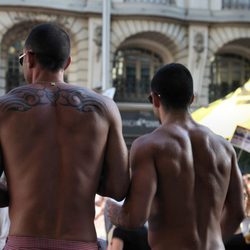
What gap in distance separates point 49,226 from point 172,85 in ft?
3.54

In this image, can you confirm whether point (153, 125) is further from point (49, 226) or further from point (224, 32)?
point (49, 226)

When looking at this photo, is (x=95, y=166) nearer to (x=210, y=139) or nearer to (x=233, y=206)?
(x=210, y=139)

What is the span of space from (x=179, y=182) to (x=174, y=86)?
0.55 metres

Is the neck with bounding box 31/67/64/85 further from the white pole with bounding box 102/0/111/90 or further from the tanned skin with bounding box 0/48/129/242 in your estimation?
the white pole with bounding box 102/0/111/90

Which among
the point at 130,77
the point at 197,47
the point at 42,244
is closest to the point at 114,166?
the point at 42,244

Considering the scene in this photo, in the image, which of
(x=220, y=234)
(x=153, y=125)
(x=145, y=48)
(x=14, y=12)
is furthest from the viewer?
(x=145, y=48)

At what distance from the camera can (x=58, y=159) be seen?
3.00 meters

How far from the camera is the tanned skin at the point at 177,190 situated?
325cm

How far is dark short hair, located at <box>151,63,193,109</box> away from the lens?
3.48 meters

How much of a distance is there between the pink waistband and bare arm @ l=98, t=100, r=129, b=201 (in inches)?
13.2

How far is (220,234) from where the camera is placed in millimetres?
3438

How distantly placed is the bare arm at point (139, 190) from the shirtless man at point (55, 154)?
→ 0.07 meters

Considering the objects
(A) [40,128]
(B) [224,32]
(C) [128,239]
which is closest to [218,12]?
(B) [224,32]

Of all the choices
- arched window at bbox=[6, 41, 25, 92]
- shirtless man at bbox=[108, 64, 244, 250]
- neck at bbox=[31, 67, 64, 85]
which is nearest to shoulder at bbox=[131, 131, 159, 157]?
shirtless man at bbox=[108, 64, 244, 250]
